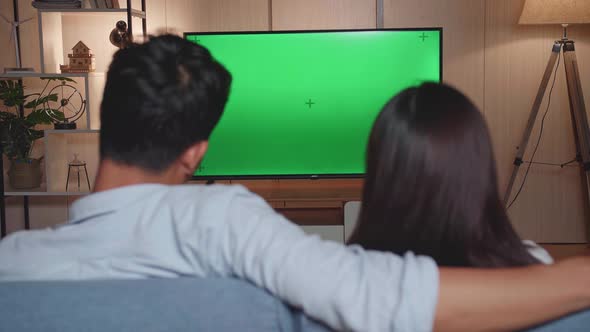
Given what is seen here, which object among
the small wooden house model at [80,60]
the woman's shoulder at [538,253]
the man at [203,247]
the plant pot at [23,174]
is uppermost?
the small wooden house model at [80,60]

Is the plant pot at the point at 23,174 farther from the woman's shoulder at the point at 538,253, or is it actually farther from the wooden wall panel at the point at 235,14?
the woman's shoulder at the point at 538,253

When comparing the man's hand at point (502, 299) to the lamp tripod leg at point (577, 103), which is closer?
the man's hand at point (502, 299)

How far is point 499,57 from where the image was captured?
4098 mm

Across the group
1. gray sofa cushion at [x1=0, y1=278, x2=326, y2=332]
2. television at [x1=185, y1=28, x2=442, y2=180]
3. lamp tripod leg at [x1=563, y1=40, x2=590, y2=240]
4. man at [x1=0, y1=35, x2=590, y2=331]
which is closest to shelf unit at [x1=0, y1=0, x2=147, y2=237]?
television at [x1=185, y1=28, x2=442, y2=180]

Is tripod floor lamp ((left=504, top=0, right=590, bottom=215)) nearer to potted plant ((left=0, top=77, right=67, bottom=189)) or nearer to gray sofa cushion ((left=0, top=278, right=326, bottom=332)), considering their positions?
potted plant ((left=0, top=77, right=67, bottom=189))

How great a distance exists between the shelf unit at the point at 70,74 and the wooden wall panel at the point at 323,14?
2.85ft

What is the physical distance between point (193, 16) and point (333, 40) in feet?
4.62

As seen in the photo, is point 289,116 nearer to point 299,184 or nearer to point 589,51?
point 299,184

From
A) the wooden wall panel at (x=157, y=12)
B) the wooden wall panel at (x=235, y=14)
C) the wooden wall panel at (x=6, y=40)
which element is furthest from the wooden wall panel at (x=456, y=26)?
the wooden wall panel at (x=6, y=40)

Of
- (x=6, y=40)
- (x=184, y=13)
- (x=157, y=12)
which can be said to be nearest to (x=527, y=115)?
(x=184, y=13)

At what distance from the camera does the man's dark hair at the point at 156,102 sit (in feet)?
3.20

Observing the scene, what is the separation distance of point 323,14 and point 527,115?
4.72ft

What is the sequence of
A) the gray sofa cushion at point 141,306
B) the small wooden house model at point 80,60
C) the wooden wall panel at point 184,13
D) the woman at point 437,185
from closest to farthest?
1. the gray sofa cushion at point 141,306
2. the woman at point 437,185
3. the small wooden house model at point 80,60
4. the wooden wall panel at point 184,13

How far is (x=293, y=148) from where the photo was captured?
318cm
